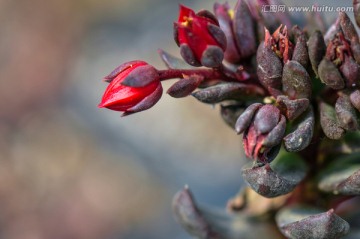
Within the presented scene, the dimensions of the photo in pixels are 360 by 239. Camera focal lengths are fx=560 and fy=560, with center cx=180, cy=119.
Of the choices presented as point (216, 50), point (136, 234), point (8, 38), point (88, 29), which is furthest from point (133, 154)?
point (216, 50)

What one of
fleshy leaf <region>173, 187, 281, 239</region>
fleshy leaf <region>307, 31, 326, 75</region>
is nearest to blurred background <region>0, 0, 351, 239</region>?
fleshy leaf <region>173, 187, 281, 239</region>

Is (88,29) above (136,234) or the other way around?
above

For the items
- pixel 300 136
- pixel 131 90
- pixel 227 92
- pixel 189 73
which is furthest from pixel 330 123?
pixel 131 90

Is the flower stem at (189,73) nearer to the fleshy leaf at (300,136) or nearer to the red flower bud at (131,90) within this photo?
the red flower bud at (131,90)

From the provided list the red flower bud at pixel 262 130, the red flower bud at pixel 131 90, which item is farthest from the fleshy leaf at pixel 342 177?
the red flower bud at pixel 131 90

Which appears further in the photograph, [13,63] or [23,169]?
[13,63]

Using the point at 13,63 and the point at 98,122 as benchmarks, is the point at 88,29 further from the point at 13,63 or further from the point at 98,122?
the point at 98,122

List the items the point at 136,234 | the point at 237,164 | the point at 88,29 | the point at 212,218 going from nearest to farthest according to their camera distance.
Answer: the point at 212,218 → the point at 237,164 → the point at 136,234 → the point at 88,29
